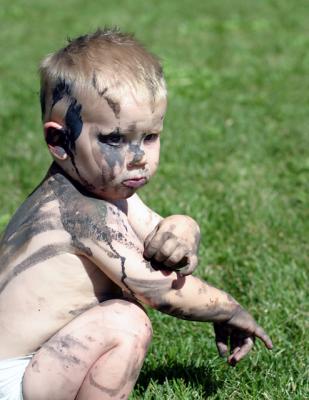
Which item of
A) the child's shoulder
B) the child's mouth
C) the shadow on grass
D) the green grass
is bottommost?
the green grass

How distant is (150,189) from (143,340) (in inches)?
100

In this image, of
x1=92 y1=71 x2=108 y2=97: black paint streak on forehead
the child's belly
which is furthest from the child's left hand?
x1=92 y1=71 x2=108 y2=97: black paint streak on forehead

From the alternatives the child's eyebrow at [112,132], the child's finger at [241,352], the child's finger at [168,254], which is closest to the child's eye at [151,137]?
the child's eyebrow at [112,132]

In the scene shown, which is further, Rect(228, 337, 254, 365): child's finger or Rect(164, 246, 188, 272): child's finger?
Rect(228, 337, 254, 365): child's finger

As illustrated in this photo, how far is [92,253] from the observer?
2578mm

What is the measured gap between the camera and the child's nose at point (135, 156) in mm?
2609

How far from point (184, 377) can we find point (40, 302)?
0.77m

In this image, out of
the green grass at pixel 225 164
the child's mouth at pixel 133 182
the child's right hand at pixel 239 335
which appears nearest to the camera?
the child's mouth at pixel 133 182

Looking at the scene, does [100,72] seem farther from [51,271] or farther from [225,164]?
[225,164]

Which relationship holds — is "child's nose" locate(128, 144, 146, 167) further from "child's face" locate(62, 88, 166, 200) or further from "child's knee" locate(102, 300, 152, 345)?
"child's knee" locate(102, 300, 152, 345)

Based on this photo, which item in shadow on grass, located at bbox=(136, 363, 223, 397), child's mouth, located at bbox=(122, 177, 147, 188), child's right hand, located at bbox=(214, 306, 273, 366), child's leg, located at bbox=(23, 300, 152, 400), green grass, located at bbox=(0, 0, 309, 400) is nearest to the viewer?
child's leg, located at bbox=(23, 300, 152, 400)

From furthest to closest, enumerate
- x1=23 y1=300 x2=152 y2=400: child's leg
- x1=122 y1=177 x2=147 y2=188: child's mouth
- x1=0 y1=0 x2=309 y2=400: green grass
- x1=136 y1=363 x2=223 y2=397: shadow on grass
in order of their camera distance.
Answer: x1=0 y1=0 x2=309 y2=400: green grass → x1=136 y1=363 x2=223 y2=397: shadow on grass → x1=122 y1=177 x2=147 y2=188: child's mouth → x1=23 y1=300 x2=152 y2=400: child's leg

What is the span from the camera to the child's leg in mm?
2529

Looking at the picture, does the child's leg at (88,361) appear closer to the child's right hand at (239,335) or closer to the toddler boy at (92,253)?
the toddler boy at (92,253)
